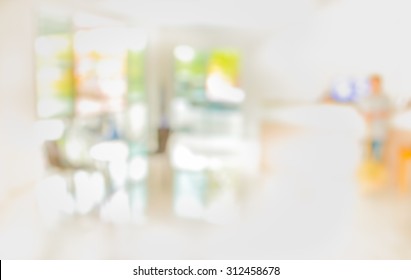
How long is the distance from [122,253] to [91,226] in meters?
0.27

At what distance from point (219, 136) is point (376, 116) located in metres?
0.68

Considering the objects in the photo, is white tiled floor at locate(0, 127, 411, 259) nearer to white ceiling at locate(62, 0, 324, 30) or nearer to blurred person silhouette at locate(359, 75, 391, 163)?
blurred person silhouette at locate(359, 75, 391, 163)

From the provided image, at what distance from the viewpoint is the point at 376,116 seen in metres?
1.70

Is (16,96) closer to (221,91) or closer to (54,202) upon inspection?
(54,202)

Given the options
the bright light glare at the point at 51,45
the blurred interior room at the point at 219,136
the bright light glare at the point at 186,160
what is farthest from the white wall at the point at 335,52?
the bright light glare at the point at 51,45

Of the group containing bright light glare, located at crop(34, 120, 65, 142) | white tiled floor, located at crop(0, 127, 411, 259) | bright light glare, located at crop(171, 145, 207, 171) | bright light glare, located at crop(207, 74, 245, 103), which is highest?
bright light glare, located at crop(207, 74, 245, 103)

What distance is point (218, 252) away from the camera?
155cm

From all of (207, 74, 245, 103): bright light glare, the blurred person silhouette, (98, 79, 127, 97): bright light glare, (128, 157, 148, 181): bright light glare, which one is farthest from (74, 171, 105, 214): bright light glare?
the blurred person silhouette

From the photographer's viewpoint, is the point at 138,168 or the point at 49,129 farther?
the point at 138,168

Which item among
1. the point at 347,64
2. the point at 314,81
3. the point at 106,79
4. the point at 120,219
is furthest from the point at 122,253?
the point at 347,64

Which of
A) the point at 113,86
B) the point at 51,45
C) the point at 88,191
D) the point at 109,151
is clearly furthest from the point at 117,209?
the point at 51,45

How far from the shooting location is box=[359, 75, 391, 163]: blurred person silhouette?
5.50ft

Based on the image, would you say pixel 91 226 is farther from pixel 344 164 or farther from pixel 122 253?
pixel 344 164
